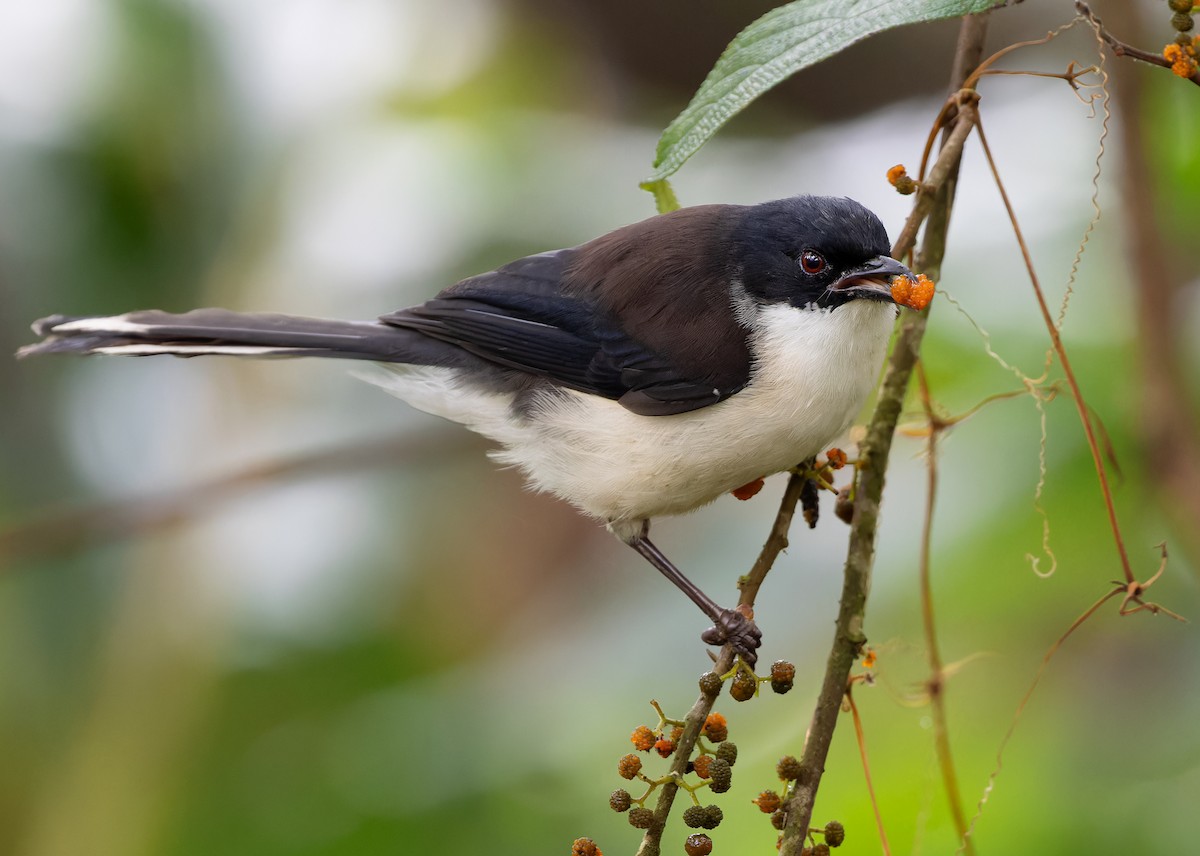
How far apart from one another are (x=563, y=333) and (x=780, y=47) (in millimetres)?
1045

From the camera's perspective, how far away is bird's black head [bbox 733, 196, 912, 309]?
2.16m

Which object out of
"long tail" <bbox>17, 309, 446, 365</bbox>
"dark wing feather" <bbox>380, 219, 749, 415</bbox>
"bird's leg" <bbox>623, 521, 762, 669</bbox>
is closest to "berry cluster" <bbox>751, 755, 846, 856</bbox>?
"bird's leg" <bbox>623, 521, 762, 669</bbox>

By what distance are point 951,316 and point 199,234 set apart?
2.32 metres

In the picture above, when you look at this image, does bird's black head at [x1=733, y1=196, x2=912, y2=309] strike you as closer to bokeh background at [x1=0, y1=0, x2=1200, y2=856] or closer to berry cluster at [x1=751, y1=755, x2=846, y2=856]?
bokeh background at [x1=0, y1=0, x2=1200, y2=856]

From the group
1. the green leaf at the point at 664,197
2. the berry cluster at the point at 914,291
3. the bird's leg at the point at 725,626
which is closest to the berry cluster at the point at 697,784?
the bird's leg at the point at 725,626

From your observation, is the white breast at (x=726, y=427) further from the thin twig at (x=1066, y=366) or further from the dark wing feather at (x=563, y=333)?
the thin twig at (x=1066, y=366)

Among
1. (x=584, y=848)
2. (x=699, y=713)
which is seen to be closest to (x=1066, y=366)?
(x=699, y=713)

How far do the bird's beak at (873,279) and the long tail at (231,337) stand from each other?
937mm

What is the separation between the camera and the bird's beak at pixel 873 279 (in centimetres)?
206

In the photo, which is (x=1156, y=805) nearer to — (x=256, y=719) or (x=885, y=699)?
(x=885, y=699)

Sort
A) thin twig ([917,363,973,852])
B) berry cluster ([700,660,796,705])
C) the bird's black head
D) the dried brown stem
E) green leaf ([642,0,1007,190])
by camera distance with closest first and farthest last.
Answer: the dried brown stem → green leaf ([642,0,1007,190]) → berry cluster ([700,660,796,705]) → thin twig ([917,363,973,852]) → the bird's black head

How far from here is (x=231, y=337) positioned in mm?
2459

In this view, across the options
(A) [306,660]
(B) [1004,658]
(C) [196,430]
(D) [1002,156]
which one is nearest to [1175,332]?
(B) [1004,658]

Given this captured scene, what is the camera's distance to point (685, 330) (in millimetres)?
2418
